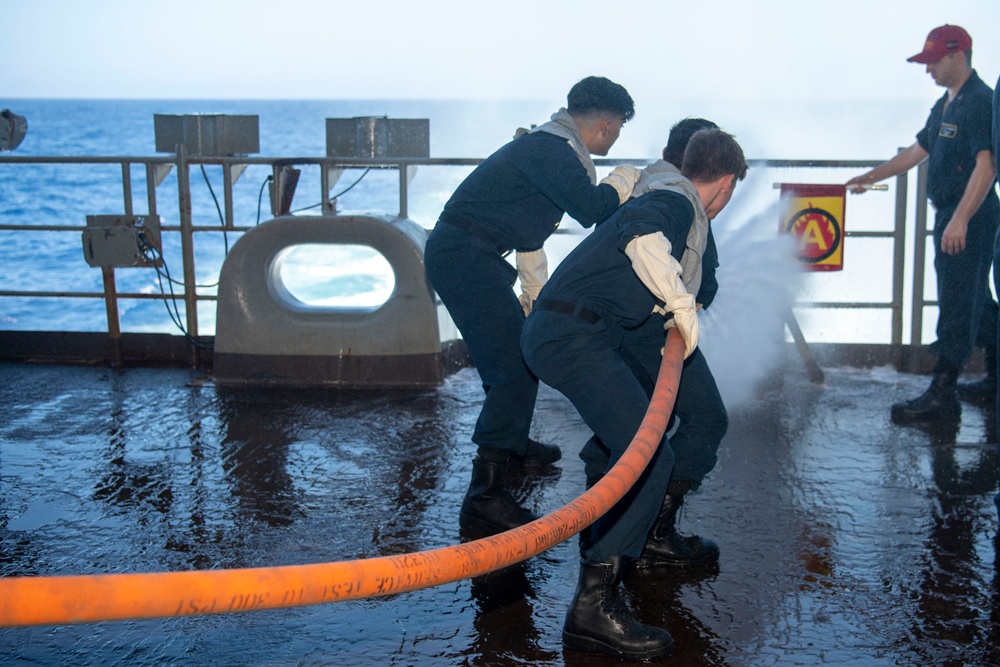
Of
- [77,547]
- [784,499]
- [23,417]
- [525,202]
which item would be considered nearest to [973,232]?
[784,499]

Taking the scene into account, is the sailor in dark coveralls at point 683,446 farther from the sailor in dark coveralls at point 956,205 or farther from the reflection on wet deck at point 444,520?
the sailor in dark coveralls at point 956,205

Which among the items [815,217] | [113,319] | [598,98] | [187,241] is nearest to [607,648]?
Answer: [598,98]

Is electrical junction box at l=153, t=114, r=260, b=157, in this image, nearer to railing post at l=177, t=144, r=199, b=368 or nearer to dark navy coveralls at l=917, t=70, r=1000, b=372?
railing post at l=177, t=144, r=199, b=368

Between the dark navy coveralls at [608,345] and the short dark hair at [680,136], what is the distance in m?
0.71

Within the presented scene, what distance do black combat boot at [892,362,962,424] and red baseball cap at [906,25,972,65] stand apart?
1.78 m

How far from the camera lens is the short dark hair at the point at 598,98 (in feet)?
12.8

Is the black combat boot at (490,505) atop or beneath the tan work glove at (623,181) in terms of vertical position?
beneath

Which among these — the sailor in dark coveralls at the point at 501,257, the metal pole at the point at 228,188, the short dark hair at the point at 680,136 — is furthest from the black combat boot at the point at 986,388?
the metal pole at the point at 228,188

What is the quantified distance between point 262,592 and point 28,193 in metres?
38.0

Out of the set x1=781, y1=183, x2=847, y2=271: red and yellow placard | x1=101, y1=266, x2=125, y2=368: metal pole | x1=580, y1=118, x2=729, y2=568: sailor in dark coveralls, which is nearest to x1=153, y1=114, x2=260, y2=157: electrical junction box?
x1=101, y1=266, x2=125, y2=368: metal pole

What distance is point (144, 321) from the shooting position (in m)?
19.0

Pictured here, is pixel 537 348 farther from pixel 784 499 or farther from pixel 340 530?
pixel 784 499

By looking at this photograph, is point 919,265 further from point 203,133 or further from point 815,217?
point 203,133

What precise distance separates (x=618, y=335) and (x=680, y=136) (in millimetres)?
1029
